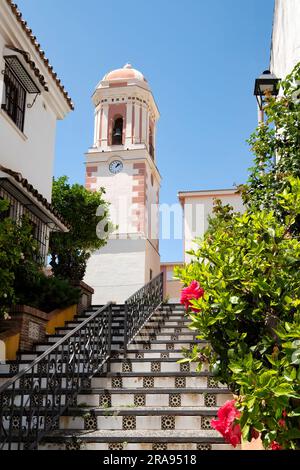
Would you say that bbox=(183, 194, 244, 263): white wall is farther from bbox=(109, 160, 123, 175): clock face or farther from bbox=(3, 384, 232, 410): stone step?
bbox=(3, 384, 232, 410): stone step

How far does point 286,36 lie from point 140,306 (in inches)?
238

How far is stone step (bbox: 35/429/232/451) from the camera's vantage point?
19.5 feet

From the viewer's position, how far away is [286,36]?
10.5 m

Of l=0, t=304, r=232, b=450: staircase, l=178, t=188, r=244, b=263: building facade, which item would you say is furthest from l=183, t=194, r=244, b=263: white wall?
l=0, t=304, r=232, b=450: staircase

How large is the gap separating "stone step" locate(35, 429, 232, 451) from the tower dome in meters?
23.3

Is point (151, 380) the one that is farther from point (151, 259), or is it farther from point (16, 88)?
point (151, 259)

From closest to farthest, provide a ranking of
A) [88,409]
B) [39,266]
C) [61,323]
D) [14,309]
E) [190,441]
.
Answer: [190,441]
[88,409]
[14,309]
[61,323]
[39,266]

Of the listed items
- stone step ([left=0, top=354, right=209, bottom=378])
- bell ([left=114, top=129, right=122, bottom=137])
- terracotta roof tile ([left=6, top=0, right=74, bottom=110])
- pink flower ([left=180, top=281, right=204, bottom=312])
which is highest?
bell ([left=114, top=129, right=122, bottom=137])

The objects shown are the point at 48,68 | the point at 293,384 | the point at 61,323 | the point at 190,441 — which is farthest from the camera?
the point at 48,68

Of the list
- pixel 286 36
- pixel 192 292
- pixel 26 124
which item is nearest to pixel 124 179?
pixel 26 124

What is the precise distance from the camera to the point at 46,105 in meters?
14.0
